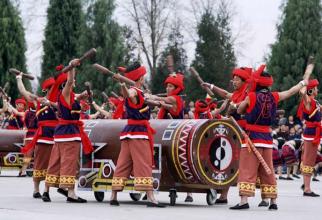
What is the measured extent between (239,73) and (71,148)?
275 cm

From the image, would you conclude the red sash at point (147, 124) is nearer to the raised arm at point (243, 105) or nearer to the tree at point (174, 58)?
the raised arm at point (243, 105)

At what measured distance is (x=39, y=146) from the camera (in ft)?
50.5

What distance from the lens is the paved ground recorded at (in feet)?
39.5

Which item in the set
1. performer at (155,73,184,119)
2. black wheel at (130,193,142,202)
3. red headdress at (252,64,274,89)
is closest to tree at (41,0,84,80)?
black wheel at (130,193,142,202)

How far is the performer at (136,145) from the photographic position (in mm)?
13562

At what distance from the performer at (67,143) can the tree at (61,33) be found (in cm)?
2734

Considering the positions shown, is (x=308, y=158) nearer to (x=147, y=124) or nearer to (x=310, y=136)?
(x=310, y=136)

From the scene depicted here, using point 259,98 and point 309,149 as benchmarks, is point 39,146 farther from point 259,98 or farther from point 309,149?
point 309,149

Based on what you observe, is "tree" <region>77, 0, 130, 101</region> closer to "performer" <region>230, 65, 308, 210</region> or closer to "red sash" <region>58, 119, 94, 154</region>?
"red sash" <region>58, 119, 94, 154</region>

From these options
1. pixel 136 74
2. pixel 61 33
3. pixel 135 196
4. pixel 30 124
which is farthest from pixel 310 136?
pixel 61 33

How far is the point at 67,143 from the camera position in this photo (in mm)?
14406

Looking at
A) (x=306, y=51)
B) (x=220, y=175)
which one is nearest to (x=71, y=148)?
(x=220, y=175)

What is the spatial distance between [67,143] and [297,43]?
25.4 meters

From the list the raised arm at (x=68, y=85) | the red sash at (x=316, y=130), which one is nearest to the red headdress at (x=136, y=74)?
the raised arm at (x=68, y=85)
